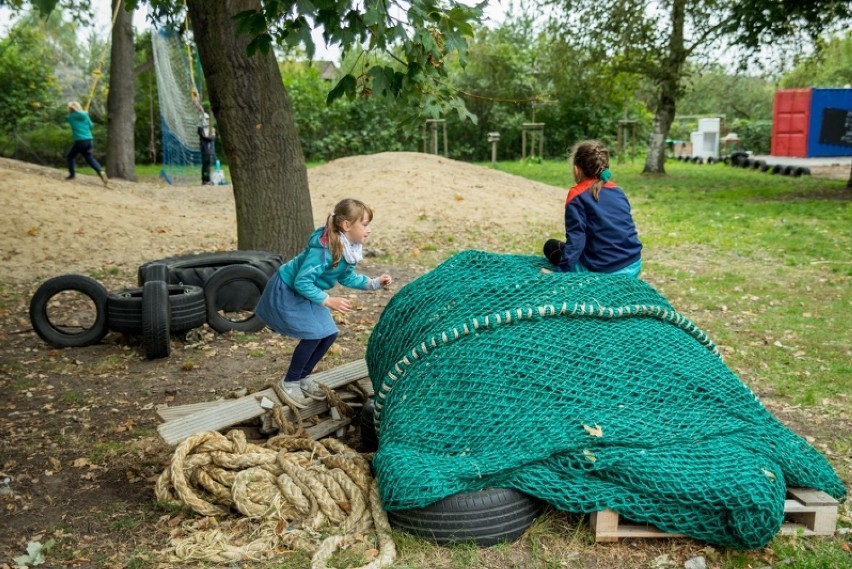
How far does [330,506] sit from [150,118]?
27671mm

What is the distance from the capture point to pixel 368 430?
440 cm

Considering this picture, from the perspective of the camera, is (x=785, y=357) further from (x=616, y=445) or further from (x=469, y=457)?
(x=469, y=457)

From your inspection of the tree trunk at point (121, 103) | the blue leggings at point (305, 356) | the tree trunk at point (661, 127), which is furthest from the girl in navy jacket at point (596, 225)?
the tree trunk at point (661, 127)

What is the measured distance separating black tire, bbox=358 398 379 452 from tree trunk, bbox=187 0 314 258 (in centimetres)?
417

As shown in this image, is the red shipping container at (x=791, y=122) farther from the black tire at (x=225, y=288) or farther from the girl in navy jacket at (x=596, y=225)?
the girl in navy jacket at (x=596, y=225)

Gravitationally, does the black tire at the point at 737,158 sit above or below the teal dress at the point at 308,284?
below

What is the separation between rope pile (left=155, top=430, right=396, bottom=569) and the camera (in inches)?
135

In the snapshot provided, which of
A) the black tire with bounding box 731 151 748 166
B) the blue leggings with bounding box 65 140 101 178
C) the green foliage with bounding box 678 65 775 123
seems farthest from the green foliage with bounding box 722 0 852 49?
the green foliage with bounding box 678 65 775 123

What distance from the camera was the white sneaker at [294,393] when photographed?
4.52 metres

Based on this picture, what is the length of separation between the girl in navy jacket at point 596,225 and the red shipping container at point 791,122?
90.8 feet

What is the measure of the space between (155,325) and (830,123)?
28.3 m

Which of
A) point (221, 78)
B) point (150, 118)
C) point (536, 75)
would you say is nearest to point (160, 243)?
point (221, 78)

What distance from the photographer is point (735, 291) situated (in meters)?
8.52

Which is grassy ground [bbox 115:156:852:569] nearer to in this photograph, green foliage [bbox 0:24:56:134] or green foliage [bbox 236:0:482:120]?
green foliage [bbox 236:0:482:120]
